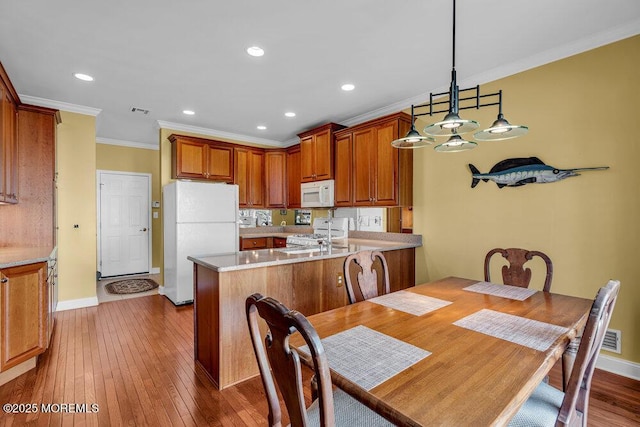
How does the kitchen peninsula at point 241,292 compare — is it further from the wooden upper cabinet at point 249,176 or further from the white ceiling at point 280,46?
the wooden upper cabinet at point 249,176

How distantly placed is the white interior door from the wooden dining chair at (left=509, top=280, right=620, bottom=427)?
21.3 feet

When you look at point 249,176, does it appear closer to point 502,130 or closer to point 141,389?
point 141,389

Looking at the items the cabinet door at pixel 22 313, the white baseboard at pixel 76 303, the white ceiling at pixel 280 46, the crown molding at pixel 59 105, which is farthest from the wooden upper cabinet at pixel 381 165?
the white baseboard at pixel 76 303

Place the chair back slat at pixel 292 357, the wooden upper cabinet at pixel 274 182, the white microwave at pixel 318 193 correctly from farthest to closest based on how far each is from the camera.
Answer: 1. the wooden upper cabinet at pixel 274 182
2. the white microwave at pixel 318 193
3. the chair back slat at pixel 292 357

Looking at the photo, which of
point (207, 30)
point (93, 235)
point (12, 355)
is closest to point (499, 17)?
→ point (207, 30)

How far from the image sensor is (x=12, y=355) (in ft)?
7.22

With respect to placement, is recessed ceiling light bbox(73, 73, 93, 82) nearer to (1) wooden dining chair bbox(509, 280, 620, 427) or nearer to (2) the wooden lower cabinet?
(2) the wooden lower cabinet

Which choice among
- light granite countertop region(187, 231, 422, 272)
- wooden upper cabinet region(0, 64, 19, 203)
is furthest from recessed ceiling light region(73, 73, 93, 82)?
light granite countertop region(187, 231, 422, 272)

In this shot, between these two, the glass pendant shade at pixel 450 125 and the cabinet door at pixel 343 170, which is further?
the cabinet door at pixel 343 170

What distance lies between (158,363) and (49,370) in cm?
80

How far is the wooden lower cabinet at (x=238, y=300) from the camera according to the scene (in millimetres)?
2211

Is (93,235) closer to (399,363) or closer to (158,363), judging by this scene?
(158,363)

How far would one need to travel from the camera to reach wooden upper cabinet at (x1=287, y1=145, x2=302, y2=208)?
17.1 feet

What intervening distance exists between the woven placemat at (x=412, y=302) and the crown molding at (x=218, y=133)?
163 inches
